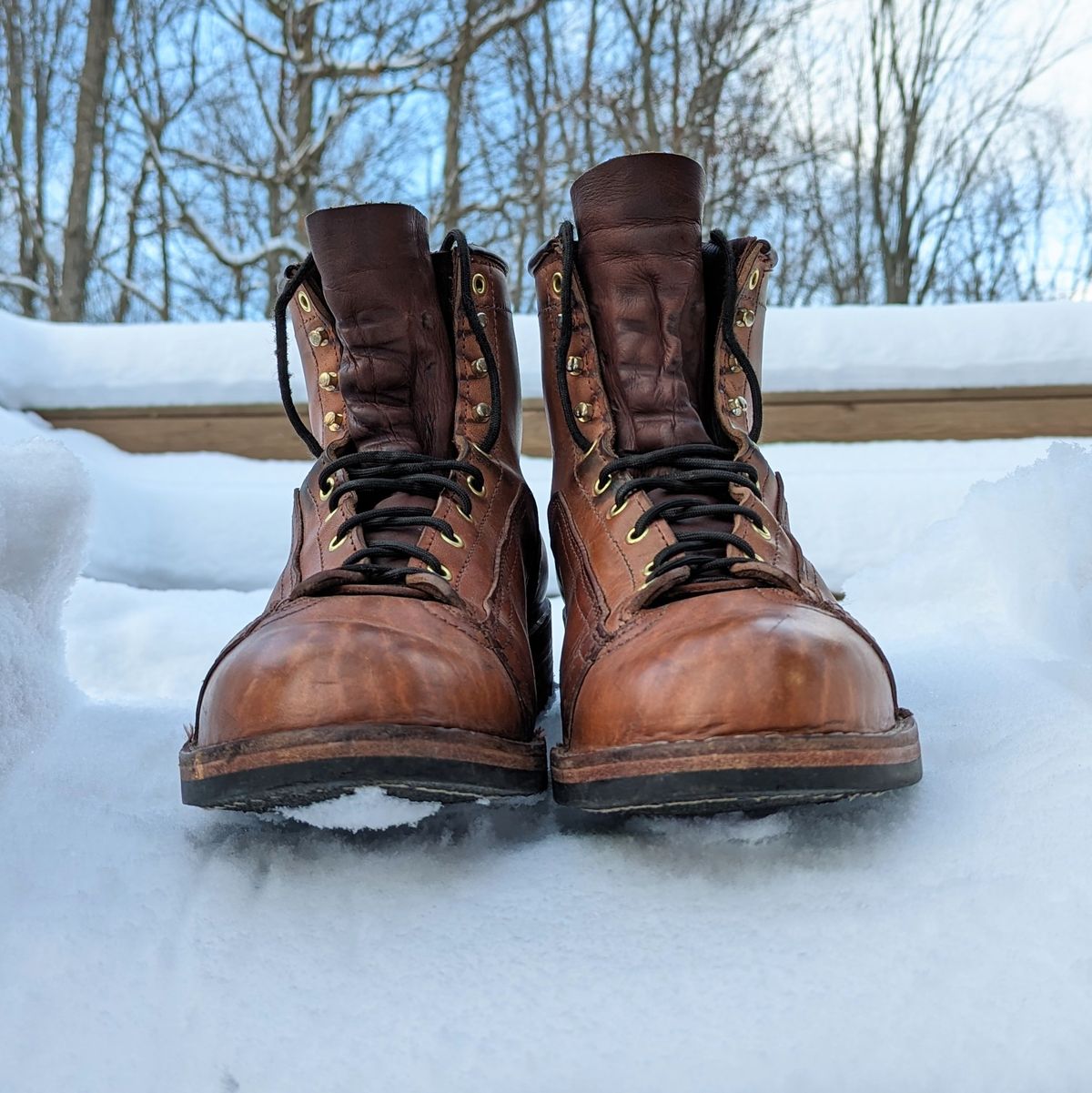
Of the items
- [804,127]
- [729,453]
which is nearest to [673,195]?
[729,453]

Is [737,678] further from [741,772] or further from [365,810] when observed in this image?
[365,810]

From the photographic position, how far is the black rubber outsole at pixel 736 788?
55cm

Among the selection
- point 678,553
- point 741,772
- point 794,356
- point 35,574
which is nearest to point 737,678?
point 741,772

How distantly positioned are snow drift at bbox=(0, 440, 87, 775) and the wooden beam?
1.41 metres

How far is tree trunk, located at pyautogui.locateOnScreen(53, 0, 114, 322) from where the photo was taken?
202 inches

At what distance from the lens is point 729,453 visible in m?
0.78

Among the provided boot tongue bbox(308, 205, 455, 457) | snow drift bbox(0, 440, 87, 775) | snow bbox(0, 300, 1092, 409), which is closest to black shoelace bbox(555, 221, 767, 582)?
boot tongue bbox(308, 205, 455, 457)

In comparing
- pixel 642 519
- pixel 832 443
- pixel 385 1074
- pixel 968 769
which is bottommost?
pixel 385 1074

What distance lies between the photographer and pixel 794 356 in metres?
2.20

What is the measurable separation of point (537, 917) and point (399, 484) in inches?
14.3

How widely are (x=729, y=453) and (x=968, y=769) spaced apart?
306mm

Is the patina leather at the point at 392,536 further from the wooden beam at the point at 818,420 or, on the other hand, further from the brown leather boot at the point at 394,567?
the wooden beam at the point at 818,420

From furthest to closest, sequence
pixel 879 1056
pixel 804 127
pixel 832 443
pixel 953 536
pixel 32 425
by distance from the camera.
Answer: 1. pixel 804 127
2. pixel 832 443
3. pixel 32 425
4. pixel 953 536
5. pixel 879 1056

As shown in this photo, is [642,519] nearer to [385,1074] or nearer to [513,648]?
[513,648]
